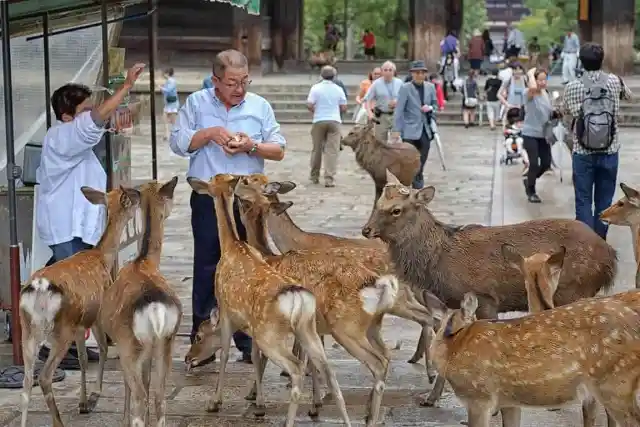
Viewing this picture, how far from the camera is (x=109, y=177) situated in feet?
26.5

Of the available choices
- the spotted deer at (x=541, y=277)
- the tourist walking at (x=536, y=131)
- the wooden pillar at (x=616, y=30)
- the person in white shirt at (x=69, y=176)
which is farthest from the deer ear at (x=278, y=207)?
the wooden pillar at (x=616, y=30)

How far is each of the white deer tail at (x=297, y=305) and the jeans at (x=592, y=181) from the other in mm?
5134

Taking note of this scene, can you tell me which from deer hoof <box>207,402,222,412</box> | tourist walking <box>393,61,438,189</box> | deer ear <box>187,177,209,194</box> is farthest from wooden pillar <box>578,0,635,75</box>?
deer hoof <box>207,402,222,412</box>

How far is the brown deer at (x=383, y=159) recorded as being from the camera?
1326 cm

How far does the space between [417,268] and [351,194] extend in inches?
346

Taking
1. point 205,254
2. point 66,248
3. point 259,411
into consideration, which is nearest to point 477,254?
point 259,411

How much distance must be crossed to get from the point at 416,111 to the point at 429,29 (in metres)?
18.6

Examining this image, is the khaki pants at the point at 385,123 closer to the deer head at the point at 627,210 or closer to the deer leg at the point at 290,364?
the deer head at the point at 627,210

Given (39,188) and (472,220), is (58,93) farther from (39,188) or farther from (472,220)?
(472,220)

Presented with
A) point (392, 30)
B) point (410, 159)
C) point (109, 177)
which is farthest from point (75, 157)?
point (392, 30)

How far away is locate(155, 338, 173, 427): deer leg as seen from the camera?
546 cm

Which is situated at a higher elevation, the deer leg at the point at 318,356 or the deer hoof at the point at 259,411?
the deer leg at the point at 318,356

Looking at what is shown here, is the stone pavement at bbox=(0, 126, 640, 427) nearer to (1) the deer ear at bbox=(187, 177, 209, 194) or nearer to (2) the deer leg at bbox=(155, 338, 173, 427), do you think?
(2) the deer leg at bbox=(155, 338, 173, 427)

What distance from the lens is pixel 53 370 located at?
592 centimetres
